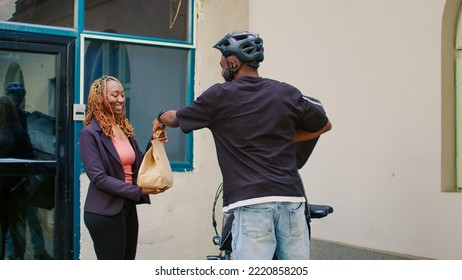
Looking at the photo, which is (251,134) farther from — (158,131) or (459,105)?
(459,105)

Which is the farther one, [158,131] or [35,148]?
[35,148]

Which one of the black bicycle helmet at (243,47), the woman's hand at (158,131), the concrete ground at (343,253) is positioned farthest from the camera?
the concrete ground at (343,253)

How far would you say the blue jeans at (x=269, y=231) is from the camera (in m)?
3.47

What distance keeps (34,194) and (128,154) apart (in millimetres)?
1567

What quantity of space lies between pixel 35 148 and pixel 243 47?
2.83m

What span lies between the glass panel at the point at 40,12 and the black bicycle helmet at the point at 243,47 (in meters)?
2.68

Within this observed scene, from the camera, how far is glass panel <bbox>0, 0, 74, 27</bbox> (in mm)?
5836

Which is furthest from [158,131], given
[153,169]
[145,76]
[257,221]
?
[145,76]

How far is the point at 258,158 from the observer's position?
139 inches

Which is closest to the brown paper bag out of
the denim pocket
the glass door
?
the denim pocket

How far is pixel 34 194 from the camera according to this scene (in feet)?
19.2

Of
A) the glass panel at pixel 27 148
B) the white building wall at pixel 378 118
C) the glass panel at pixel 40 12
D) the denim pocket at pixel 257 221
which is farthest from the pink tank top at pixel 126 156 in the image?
the white building wall at pixel 378 118

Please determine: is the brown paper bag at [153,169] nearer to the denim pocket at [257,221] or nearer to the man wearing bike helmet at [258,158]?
the man wearing bike helmet at [258,158]

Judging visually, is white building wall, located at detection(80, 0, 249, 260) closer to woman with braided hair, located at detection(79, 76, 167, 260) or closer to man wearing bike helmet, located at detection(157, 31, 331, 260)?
woman with braided hair, located at detection(79, 76, 167, 260)
